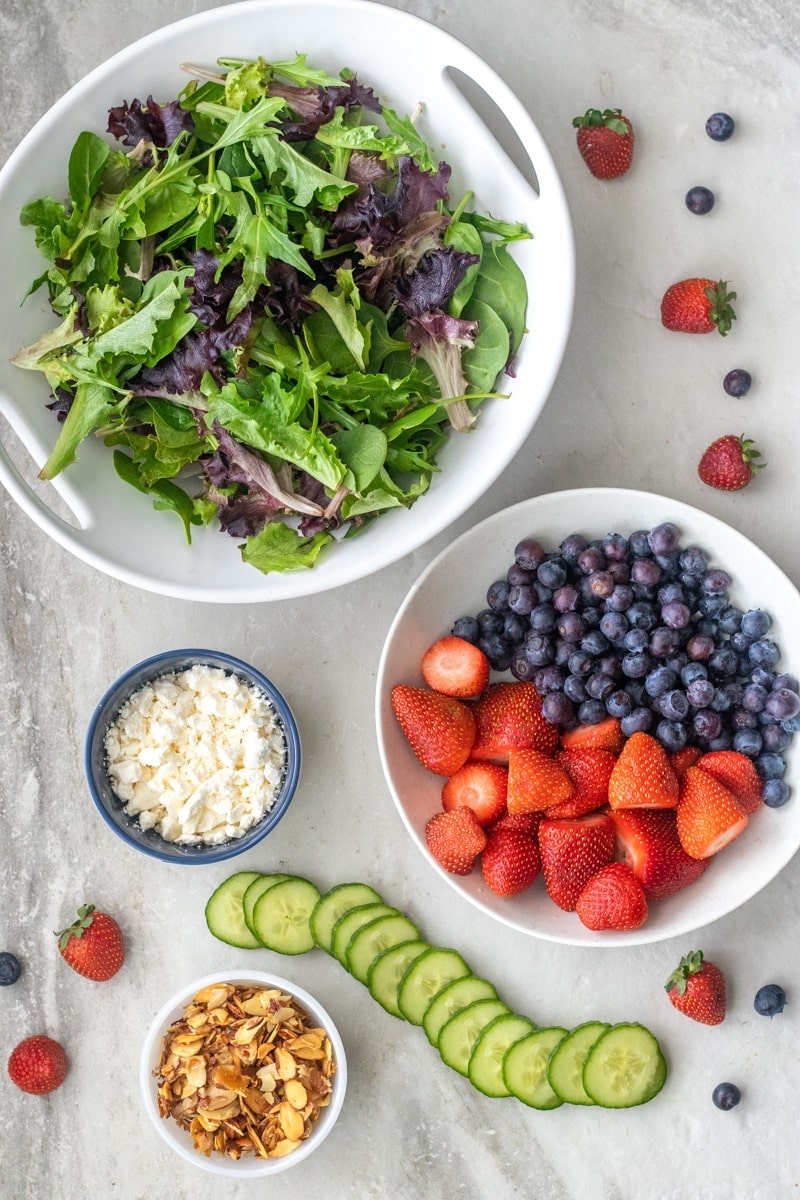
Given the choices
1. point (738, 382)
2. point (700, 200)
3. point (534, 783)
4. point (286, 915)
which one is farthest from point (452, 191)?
point (286, 915)

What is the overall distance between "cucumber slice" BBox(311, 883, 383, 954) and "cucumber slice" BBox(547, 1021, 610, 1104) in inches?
16.7

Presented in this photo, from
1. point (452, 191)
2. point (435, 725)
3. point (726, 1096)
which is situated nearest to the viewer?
point (452, 191)

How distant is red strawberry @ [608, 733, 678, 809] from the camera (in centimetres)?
174

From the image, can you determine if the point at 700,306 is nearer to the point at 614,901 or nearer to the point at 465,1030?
the point at 614,901

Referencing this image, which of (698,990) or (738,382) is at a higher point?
(738,382)

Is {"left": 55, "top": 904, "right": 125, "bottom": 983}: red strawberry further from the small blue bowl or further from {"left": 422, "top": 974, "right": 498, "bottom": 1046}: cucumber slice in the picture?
{"left": 422, "top": 974, "right": 498, "bottom": 1046}: cucumber slice

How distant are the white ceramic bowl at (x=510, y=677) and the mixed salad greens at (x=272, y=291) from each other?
0.26 metres

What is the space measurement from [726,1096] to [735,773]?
63 centimetres

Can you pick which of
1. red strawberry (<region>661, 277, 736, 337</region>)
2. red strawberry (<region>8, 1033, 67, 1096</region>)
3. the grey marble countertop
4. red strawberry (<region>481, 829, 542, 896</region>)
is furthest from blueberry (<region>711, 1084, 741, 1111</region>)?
A: red strawberry (<region>661, 277, 736, 337</region>)

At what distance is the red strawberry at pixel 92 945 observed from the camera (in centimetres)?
198

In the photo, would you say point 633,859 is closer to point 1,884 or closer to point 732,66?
point 1,884

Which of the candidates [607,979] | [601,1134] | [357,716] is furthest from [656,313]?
[601,1134]

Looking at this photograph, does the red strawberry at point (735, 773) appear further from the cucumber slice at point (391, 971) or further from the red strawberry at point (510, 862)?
the cucumber slice at point (391, 971)

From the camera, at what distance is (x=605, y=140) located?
6.07 feet
